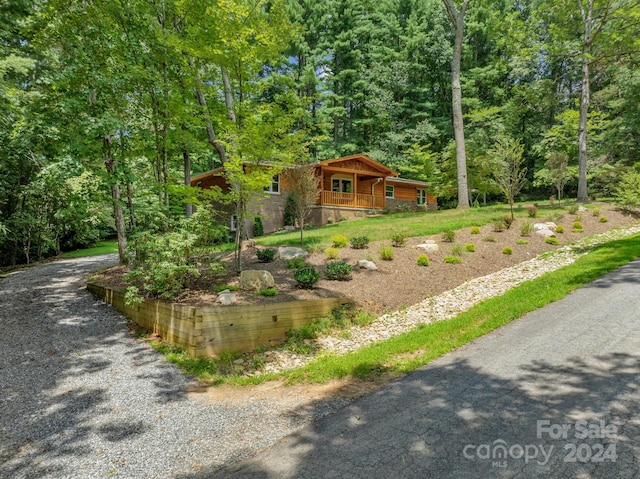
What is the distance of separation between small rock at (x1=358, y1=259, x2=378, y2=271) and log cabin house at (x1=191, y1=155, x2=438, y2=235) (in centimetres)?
1006

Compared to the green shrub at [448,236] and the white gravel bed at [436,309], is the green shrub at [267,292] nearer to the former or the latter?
the white gravel bed at [436,309]

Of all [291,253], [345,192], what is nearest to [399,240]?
[291,253]

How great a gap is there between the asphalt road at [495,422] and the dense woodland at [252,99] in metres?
4.95

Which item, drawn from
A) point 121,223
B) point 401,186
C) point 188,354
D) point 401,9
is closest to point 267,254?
point 188,354

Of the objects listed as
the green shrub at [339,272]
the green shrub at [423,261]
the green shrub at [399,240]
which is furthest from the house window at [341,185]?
the green shrub at [339,272]

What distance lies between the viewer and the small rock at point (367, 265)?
838cm

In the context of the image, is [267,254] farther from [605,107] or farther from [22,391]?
[605,107]

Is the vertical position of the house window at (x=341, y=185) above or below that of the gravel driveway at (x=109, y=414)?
above

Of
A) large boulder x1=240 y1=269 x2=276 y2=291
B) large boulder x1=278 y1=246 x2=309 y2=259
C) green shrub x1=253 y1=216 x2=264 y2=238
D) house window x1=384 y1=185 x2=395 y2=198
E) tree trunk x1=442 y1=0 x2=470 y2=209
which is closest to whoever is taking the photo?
large boulder x1=240 y1=269 x2=276 y2=291

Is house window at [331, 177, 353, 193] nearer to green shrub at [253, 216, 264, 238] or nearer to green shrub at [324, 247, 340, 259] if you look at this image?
green shrub at [253, 216, 264, 238]

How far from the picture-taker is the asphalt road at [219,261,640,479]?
2.40 m

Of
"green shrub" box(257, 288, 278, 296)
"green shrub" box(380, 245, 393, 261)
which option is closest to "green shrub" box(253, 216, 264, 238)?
"green shrub" box(380, 245, 393, 261)

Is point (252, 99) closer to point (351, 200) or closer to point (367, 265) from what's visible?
point (367, 265)

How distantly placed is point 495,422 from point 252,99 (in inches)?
380
